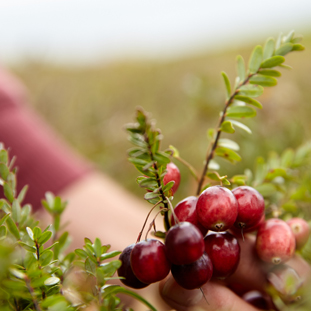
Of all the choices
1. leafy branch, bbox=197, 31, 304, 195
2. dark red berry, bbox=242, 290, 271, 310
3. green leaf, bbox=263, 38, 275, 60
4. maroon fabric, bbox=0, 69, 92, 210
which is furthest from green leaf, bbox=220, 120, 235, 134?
maroon fabric, bbox=0, 69, 92, 210

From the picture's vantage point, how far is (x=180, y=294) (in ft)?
1.25

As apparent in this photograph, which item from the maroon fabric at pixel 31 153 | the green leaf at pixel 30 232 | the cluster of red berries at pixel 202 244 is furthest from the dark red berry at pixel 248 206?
the maroon fabric at pixel 31 153

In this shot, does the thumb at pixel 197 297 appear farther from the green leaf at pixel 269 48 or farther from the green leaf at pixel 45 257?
the green leaf at pixel 269 48

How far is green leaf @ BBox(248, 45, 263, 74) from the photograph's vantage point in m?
0.43

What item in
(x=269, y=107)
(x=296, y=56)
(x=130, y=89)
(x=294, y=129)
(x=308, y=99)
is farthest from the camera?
(x=296, y=56)

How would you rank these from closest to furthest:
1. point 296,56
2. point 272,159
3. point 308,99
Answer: point 272,159 → point 308,99 → point 296,56

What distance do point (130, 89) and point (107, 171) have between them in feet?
3.62

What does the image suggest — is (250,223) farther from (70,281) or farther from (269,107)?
(269,107)

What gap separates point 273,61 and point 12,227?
1.13 feet

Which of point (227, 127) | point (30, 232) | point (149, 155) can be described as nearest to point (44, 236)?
point (30, 232)

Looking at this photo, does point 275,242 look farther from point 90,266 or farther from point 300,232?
point 90,266

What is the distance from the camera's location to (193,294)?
1.28ft

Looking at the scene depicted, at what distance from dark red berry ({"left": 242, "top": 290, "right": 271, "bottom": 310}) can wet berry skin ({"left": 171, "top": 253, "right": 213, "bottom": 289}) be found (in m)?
0.17

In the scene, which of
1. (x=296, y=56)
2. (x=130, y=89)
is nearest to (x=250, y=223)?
(x=130, y=89)
